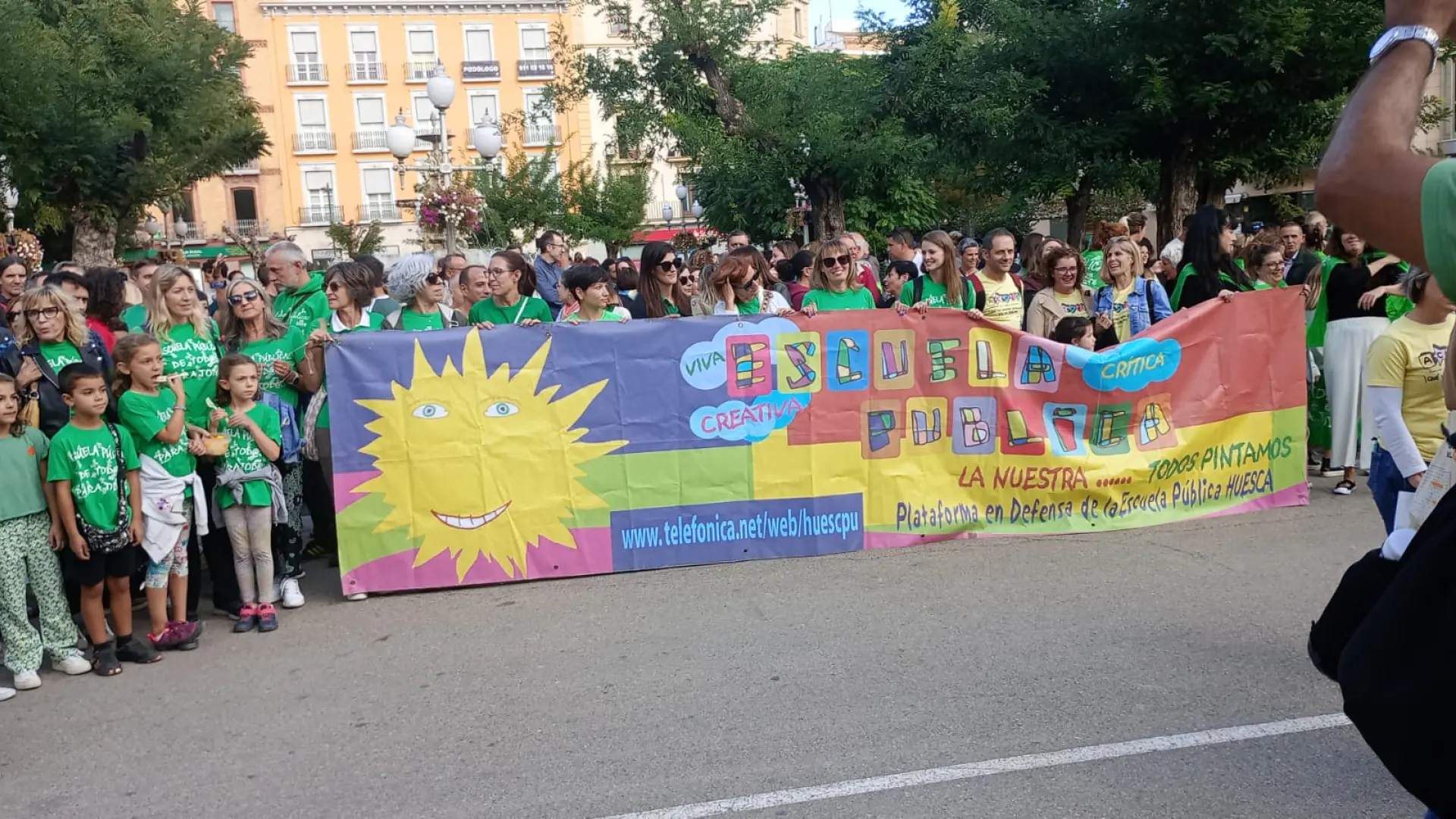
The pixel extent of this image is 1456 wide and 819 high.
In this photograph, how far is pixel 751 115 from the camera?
66.0ft

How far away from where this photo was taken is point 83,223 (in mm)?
24328

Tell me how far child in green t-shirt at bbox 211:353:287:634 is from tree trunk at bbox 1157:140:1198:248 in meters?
13.9

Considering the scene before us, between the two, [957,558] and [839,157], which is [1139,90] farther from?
[957,558]

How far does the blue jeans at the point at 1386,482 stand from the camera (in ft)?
14.7

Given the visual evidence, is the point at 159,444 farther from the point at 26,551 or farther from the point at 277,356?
the point at 277,356

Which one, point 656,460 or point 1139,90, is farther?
point 1139,90

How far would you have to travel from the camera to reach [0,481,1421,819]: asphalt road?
3830 millimetres

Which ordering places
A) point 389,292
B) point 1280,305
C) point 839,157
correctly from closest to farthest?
point 1280,305 < point 389,292 < point 839,157

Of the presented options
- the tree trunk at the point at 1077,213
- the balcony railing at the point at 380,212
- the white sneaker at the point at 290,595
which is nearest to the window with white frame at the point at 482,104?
the balcony railing at the point at 380,212

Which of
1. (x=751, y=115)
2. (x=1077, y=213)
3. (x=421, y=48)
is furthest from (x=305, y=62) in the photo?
(x=751, y=115)

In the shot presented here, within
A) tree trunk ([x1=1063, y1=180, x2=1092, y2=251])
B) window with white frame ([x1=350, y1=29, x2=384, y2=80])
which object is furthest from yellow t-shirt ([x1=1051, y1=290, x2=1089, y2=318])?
window with white frame ([x1=350, y1=29, x2=384, y2=80])

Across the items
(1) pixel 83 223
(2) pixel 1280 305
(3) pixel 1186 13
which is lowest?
(2) pixel 1280 305

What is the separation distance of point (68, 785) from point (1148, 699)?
3940mm

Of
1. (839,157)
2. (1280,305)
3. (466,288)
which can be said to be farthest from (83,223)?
(1280,305)
